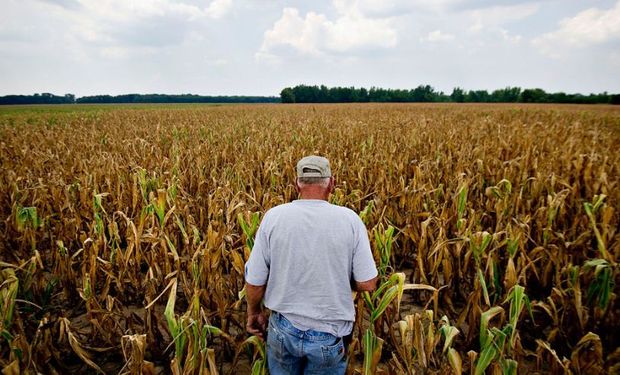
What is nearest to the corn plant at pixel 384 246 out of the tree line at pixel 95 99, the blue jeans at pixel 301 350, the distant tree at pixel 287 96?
the blue jeans at pixel 301 350

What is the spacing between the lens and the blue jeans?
1.70m

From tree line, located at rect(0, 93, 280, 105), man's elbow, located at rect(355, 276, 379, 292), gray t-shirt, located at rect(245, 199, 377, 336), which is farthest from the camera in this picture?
tree line, located at rect(0, 93, 280, 105)

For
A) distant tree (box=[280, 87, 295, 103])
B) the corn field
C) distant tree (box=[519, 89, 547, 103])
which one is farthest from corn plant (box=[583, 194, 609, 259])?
distant tree (box=[280, 87, 295, 103])

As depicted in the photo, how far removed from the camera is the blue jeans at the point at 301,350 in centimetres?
170

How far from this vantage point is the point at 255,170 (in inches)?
239

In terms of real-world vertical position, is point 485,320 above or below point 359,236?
below

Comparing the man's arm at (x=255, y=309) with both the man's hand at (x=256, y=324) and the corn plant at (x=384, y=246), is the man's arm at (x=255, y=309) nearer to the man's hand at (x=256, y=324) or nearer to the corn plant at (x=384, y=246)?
the man's hand at (x=256, y=324)

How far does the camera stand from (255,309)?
1.90 metres

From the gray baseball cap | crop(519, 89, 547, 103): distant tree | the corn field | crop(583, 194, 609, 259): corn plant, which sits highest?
crop(519, 89, 547, 103): distant tree

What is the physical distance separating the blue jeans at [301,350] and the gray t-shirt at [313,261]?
4 cm

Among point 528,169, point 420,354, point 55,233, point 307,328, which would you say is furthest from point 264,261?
point 528,169

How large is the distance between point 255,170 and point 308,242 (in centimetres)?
457

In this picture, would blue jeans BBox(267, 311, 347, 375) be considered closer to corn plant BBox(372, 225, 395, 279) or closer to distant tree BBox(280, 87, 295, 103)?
corn plant BBox(372, 225, 395, 279)

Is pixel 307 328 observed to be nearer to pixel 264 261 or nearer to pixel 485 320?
pixel 264 261
